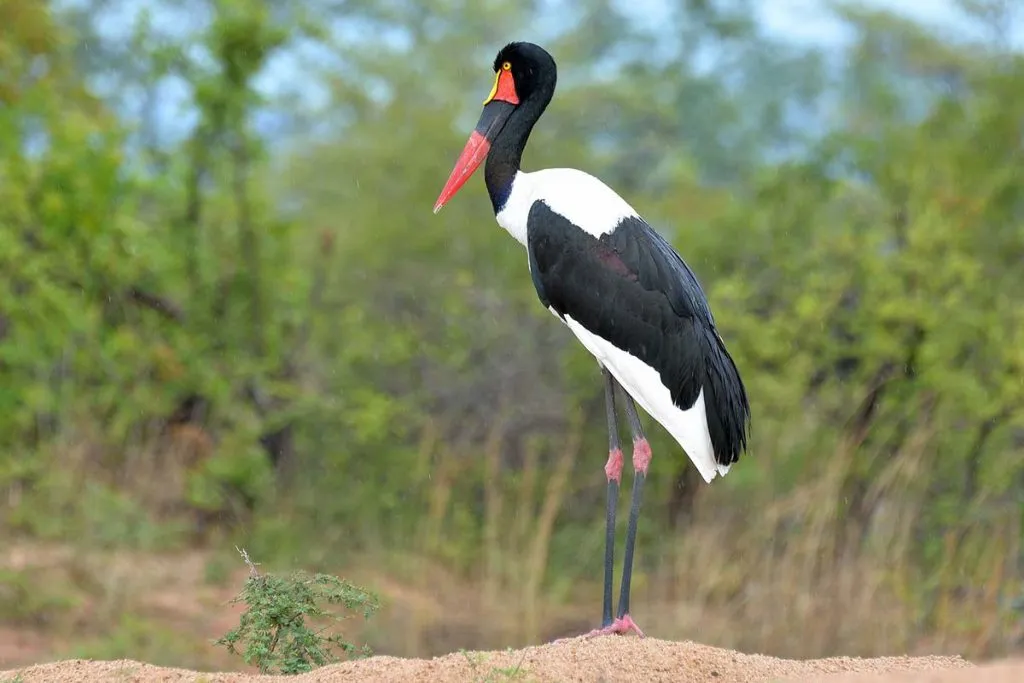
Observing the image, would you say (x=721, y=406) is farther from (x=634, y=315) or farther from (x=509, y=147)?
Answer: (x=509, y=147)

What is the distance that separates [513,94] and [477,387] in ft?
12.6

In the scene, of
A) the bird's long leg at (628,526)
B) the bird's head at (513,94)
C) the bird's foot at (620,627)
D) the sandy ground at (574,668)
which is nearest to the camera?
the sandy ground at (574,668)

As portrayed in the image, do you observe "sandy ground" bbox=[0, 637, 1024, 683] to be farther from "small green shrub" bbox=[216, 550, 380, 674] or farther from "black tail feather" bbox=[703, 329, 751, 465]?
"black tail feather" bbox=[703, 329, 751, 465]

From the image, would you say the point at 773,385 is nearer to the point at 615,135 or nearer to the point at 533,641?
the point at 533,641

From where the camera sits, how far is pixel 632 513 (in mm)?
5918

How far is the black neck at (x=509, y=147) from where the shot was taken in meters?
6.31

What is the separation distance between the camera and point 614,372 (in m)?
6.04

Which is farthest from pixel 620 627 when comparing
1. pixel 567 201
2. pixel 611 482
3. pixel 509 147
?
pixel 509 147

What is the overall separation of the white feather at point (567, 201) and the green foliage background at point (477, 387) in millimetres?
2513

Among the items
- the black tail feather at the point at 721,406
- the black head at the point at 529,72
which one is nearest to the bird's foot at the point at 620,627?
the black tail feather at the point at 721,406

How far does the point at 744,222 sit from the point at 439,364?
2449 millimetres

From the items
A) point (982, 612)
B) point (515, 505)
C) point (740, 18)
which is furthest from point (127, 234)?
point (740, 18)

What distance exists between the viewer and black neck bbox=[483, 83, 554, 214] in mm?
6312

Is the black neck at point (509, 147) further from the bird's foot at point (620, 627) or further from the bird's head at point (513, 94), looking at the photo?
the bird's foot at point (620, 627)
